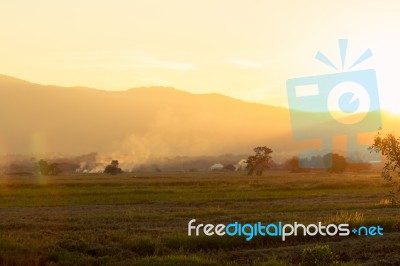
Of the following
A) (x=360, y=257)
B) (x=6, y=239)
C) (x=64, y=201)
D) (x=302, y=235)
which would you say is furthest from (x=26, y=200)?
(x=360, y=257)

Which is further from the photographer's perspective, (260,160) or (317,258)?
(260,160)

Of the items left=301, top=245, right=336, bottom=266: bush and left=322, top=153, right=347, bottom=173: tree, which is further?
left=322, top=153, right=347, bottom=173: tree

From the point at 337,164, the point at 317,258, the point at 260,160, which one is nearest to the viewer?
the point at 317,258

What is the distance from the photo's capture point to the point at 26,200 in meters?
55.1

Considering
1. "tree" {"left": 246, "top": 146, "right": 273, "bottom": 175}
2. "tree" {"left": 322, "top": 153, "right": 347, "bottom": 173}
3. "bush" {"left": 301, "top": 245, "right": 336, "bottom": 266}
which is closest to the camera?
"bush" {"left": 301, "top": 245, "right": 336, "bottom": 266}

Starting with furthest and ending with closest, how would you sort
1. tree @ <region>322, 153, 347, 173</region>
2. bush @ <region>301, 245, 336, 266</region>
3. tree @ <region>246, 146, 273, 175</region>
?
1. tree @ <region>322, 153, 347, 173</region>
2. tree @ <region>246, 146, 273, 175</region>
3. bush @ <region>301, 245, 336, 266</region>

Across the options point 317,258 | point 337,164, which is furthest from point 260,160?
point 317,258

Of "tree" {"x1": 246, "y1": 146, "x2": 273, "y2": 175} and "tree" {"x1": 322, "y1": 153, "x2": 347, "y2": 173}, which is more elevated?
"tree" {"x1": 246, "y1": 146, "x2": 273, "y2": 175}

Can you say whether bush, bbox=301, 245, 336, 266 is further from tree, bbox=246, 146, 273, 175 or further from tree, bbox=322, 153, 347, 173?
tree, bbox=322, 153, 347, 173

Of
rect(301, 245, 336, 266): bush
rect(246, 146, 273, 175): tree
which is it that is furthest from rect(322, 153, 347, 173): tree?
rect(301, 245, 336, 266): bush

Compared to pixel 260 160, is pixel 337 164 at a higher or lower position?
lower

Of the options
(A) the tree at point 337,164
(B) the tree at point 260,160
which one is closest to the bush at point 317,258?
(B) the tree at point 260,160

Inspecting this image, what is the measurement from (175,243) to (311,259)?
7.24 metres

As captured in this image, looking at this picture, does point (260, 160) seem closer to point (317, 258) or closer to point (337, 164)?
point (337, 164)
